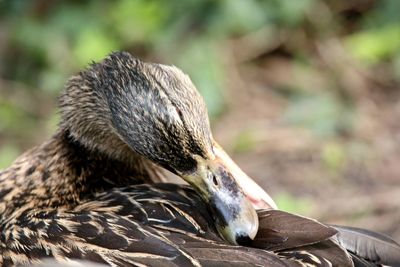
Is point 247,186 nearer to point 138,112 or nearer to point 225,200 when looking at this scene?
point 225,200

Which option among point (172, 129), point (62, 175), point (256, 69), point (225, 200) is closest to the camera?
point (225, 200)

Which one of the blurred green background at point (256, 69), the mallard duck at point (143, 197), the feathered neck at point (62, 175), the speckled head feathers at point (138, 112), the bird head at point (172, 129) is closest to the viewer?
the mallard duck at point (143, 197)

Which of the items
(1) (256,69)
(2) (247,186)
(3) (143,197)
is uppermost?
(1) (256,69)

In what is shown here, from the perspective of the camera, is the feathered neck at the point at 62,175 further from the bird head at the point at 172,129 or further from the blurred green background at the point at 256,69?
the blurred green background at the point at 256,69

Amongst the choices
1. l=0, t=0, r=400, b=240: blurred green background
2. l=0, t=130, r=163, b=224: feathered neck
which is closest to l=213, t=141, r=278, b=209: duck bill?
l=0, t=130, r=163, b=224: feathered neck

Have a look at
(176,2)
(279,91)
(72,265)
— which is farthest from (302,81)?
(72,265)

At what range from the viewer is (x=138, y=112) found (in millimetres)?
3703

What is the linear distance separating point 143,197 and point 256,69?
3632 millimetres

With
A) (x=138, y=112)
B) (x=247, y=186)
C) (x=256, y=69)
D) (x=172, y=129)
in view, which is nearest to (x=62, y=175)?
(x=138, y=112)

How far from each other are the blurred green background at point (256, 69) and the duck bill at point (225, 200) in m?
2.33

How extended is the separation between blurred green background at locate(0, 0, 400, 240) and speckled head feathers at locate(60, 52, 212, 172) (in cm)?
194

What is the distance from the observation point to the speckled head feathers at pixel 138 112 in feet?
11.9

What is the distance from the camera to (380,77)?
6938 millimetres

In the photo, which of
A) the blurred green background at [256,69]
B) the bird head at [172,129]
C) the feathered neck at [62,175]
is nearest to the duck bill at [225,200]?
the bird head at [172,129]
